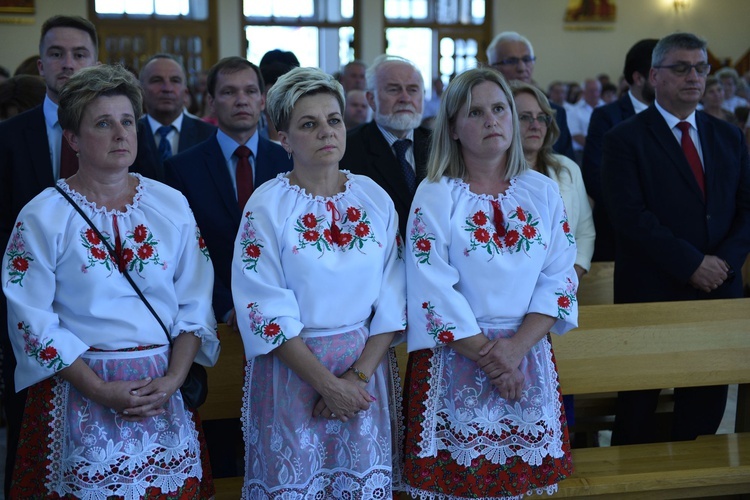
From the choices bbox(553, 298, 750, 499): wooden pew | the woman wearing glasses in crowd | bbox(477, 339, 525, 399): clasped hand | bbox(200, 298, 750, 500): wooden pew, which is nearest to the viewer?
bbox(477, 339, 525, 399): clasped hand

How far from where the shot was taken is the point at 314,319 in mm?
2270

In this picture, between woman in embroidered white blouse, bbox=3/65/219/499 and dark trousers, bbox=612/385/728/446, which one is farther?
dark trousers, bbox=612/385/728/446

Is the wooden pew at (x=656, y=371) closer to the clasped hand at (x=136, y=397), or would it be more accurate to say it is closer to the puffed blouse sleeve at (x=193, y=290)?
the puffed blouse sleeve at (x=193, y=290)

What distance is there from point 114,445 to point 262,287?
0.54 m

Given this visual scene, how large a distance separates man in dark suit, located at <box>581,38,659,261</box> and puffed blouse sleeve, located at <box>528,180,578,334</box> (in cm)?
175

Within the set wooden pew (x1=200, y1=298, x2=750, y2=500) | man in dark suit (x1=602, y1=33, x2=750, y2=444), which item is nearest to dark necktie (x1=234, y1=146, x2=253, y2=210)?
wooden pew (x1=200, y1=298, x2=750, y2=500)

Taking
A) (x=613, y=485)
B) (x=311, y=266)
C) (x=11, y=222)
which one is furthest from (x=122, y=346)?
(x=613, y=485)

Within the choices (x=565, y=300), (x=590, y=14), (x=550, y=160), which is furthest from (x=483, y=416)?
(x=590, y=14)

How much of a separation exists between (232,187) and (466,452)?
1.26m

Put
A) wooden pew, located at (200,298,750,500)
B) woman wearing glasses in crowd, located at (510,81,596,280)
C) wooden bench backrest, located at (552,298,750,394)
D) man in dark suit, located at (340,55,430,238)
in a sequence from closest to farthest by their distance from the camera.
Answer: wooden pew, located at (200,298,750,500) < wooden bench backrest, located at (552,298,750,394) < man in dark suit, located at (340,55,430,238) < woman wearing glasses in crowd, located at (510,81,596,280)

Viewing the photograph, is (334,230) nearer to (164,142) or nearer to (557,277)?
(557,277)

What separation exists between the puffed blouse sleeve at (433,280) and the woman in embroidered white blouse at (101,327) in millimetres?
583

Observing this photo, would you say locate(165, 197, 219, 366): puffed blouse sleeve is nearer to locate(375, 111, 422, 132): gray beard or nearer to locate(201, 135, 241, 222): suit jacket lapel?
locate(201, 135, 241, 222): suit jacket lapel

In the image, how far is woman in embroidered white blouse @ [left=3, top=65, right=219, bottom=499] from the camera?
2.15 metres
